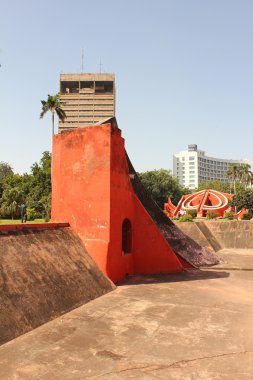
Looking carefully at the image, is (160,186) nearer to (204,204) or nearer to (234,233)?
(204,204)

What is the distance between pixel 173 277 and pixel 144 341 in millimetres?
7035

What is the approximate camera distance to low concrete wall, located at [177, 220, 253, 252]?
79.4 ft

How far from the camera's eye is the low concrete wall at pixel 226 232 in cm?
2419

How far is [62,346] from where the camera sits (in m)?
6.32

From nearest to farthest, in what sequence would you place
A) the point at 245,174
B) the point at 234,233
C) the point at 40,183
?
the point at 234,233
the point at 40,183
the point at 245,174

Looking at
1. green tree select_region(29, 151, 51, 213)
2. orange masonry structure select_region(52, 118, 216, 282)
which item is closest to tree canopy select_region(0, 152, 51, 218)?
green tree select_region(29, 151, 51, 213)

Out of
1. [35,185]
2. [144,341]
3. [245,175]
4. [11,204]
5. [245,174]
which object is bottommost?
[144,341]

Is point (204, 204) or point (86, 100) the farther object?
point (86, 100)

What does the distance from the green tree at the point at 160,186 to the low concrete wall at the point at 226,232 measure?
30.4 metres

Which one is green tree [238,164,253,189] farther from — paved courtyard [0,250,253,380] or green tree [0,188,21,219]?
paved courtyard [0,250,253,380]

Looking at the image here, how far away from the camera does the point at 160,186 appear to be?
2255 inches

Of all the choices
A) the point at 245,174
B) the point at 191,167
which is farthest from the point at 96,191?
the point at 191,167

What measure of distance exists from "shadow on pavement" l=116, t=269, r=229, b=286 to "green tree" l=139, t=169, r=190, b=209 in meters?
41.9

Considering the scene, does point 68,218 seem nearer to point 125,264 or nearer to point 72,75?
point 125,264
